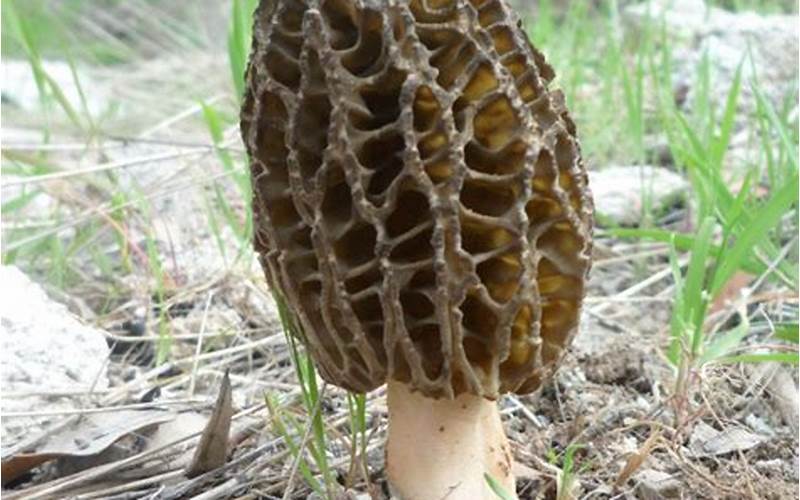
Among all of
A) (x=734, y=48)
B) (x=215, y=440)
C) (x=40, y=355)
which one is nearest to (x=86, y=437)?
(x=215, y=440)

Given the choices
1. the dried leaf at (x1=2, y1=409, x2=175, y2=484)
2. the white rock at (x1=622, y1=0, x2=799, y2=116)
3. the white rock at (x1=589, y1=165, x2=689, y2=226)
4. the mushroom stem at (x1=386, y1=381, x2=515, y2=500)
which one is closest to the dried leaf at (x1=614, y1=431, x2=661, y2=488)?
the mushroom stem at (x1=386, y1=381, x2=515, y2=500)

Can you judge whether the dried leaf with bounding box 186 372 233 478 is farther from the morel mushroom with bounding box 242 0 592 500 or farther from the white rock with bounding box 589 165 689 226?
the white rock with bounding box 589 165 689 226

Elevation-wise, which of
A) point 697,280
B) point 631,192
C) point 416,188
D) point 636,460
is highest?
point 416,188

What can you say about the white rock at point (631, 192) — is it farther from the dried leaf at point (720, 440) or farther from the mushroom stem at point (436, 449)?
the mushroom stem at point (436, 449)

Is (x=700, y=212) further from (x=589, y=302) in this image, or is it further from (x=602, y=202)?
(x=602, y=202)

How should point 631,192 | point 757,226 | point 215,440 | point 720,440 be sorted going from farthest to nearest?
point 631,192 < point 757,226 < point 720,440 < point 215,440

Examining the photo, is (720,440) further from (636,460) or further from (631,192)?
(631,192)

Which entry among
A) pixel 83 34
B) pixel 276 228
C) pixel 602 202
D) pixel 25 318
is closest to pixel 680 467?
pixel 276 228
